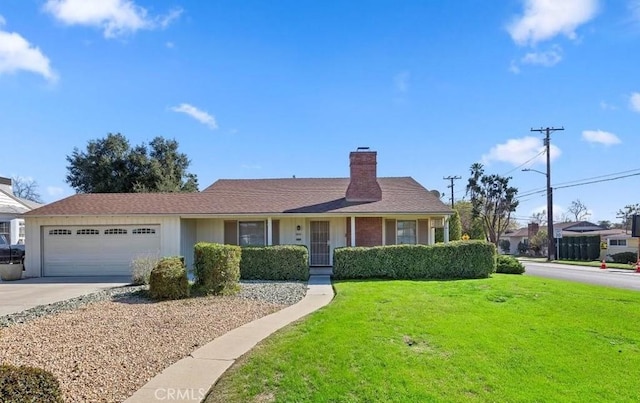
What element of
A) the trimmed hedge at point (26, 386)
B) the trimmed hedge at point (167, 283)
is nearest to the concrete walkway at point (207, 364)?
the trimmed hedge at point (26, 386)

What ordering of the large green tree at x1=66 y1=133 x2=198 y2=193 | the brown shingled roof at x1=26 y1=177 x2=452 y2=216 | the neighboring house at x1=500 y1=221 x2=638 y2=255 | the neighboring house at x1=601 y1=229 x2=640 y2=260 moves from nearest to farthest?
the brown shingled roof at x1=26 y1=177 x2=452 y2=216
the large green tree at x1=66 y1=133 x2=198 y2=193
the neighboring house at x1=601 y1=229 x2=640 y2=260
the neighboring house at x1=500 y1=221 x2=638 y2=255

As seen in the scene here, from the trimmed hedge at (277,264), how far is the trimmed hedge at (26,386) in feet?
37.7

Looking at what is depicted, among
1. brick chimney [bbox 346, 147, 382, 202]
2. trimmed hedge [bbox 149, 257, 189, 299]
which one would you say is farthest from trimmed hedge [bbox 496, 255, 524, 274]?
trimmed hedge [bbox 149, 257, 189, 299]

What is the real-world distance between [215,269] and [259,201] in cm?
794

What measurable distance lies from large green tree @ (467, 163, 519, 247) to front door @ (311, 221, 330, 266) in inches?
1203

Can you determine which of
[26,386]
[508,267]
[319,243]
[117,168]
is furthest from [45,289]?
[117,168]

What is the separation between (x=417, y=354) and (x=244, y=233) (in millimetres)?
14550

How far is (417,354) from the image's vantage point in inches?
229

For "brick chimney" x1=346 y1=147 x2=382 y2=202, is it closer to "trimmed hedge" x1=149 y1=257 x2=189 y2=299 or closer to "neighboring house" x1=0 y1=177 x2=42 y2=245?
"trimmed hedge" x1=149 y1=257 x2=189 y2=299

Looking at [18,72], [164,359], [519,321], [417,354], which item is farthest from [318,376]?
[18,72]

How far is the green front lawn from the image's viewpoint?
4.71 meters

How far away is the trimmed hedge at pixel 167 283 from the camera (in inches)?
424

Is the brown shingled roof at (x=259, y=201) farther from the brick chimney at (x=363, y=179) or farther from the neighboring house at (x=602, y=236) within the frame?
the neighboring house at (x=602, y=236)

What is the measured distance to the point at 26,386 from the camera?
3.31m
